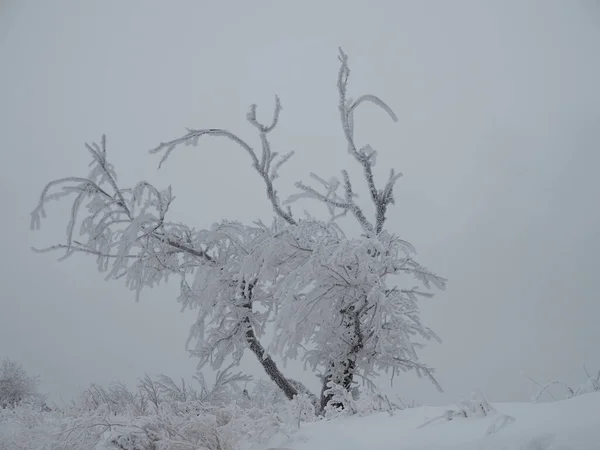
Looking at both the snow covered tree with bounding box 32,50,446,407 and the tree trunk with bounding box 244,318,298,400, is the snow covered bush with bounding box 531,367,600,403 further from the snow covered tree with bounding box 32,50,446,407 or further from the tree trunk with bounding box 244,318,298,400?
the tree trunk with bounding box 244,318,298,400

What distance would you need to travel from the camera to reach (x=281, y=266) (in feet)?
20.2

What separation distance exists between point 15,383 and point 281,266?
88.5 feet

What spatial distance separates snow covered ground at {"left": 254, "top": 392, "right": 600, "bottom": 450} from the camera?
6.19 ft

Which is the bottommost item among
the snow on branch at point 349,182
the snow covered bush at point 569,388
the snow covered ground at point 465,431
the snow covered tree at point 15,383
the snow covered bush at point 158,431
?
the snow covered tree at point 15,383

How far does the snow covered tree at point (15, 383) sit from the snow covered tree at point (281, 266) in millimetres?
22284

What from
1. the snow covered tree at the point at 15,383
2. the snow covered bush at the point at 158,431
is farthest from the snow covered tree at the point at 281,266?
the snow covered tree at the point at 15,383

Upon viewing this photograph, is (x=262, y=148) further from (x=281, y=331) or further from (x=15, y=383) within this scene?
(x=15, y=383)

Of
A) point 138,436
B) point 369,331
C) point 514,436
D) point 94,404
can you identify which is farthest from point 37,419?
point 514,436

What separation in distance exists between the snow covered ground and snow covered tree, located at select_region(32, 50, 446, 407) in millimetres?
1810

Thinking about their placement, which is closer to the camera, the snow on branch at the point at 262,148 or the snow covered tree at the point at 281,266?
the snow covered tree at the point at 281,266

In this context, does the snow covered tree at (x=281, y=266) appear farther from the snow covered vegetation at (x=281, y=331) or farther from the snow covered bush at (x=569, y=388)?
the snow covered bush at (x=569, y=388)

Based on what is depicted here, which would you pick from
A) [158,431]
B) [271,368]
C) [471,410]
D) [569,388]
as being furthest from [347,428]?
[271,368]

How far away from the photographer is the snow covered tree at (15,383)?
2384cm

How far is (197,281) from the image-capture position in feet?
23.3
